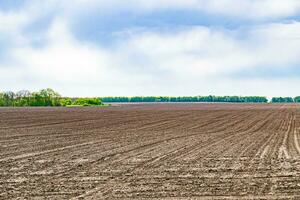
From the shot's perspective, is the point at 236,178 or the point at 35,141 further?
the point at 35,141

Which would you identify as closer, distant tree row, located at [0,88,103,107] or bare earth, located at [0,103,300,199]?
bare earth, located at [0,103,300,199]

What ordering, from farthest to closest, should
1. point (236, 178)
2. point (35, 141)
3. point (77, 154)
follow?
point (35, 141) → point (77, 154) → point (236, 178)

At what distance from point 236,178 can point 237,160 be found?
135 inches

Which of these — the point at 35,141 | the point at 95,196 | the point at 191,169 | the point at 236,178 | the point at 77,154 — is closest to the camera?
the point at 95,196

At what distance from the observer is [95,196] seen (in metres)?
10.1

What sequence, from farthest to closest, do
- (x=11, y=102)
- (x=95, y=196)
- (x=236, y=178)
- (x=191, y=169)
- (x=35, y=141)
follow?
(x=11, y=102)
(x=35, y=141)
(x=191, y=169)
(x=236, y=178)
(x=95, y=196)

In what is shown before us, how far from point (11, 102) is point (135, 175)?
11287 centimetres

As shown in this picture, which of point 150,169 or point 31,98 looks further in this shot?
point 31,98

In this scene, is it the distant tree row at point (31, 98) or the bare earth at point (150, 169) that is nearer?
the bare earth at point (150, 169)

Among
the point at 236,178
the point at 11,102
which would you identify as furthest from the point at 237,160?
the point at 11,102

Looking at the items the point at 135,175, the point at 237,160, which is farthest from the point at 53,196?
the point at 237,160

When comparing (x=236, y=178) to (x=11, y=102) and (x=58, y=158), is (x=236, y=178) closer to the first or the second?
(x=58, y=158)

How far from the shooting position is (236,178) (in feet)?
39.6

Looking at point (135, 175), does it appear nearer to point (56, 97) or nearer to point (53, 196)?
point (53, 196)
